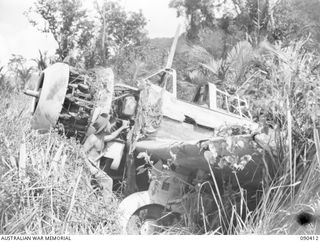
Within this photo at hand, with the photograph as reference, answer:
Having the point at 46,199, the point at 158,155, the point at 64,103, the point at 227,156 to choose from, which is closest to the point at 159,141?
the point at 158,155

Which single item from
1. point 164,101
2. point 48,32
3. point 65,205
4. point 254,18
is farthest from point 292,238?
point 48,32

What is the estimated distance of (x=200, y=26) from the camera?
966 inches

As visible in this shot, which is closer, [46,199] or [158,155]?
[46,199]

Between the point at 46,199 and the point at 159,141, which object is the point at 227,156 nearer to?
the point at 46,199

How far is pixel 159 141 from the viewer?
5.87 meters

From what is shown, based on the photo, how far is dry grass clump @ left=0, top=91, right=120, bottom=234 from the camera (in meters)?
3.57

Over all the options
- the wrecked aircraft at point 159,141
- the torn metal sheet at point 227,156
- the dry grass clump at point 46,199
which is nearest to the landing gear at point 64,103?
the wrecked aircraft at point 159,141

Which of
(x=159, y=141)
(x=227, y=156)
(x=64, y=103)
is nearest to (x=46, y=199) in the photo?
(x=227, y=156)

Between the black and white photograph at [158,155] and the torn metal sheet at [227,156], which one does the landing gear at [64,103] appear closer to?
the black and white photograph at [158,155]

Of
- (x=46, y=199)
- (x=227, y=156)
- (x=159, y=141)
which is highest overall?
(x=227, y=156)

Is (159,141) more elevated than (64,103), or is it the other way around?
(64,103)

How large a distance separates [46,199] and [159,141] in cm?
233

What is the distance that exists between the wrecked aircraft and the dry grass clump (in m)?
0.47

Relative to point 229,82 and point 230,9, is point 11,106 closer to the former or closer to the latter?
point 229,82
